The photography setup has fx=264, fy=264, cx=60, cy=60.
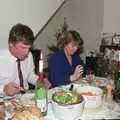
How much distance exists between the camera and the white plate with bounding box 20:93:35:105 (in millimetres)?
1683

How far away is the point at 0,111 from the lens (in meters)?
1.46

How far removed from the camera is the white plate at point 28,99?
5.52 ft

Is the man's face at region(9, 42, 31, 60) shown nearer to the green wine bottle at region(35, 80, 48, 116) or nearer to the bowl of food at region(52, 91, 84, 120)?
the green wine bottle at region(35, 80, 48, 116)

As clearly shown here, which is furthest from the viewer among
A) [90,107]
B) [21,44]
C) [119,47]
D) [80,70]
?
[119,47]

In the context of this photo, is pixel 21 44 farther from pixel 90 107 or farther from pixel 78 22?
pixel 78 22

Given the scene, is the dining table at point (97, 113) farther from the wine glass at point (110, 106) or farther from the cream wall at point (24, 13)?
the cream wall at point (24, 13)

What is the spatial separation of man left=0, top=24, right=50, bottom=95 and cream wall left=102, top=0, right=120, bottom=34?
254cm

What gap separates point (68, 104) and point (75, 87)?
51cm

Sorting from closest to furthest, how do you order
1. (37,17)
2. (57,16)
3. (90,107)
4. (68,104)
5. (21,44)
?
(68,104), (90,107), (21,44), (37,17), (57,16)

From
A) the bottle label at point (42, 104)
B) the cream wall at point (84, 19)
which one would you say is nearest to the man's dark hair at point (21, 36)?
the bottle label at point (42, 104)

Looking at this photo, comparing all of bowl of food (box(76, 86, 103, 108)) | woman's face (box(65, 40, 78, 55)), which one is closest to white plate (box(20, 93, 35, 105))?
bowl of food (box(76, 86, 103, 108))

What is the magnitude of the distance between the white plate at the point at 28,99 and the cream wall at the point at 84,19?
1.94 metres

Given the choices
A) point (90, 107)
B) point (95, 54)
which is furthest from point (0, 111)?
point (95, 54)

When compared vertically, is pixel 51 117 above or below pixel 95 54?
below
